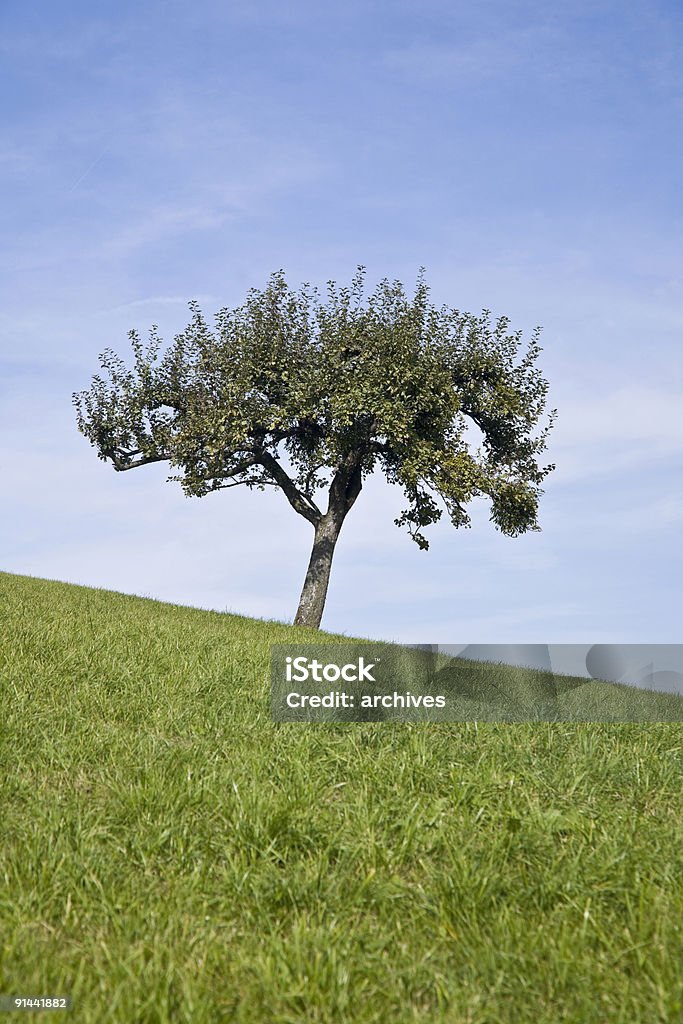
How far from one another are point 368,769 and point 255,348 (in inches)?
784

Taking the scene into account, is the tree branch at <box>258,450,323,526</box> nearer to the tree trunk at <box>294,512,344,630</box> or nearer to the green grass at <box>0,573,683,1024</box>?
the tree trunk at <box>294,512,344,630</box>

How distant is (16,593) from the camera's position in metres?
21.9

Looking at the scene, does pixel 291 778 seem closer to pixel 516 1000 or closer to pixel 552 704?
pixel 516 1000

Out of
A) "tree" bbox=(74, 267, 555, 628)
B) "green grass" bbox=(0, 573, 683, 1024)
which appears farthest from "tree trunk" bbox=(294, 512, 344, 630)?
"green grass" bbox=(0, 573, 683, 1024)

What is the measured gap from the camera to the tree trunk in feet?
86.3

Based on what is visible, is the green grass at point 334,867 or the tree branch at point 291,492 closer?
the green grass at point 334,867

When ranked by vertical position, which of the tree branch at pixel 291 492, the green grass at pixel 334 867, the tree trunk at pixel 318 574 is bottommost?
the green grass at pixel 334 867

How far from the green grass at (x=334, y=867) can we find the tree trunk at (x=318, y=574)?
15.9m

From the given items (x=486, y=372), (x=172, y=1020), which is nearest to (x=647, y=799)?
(x=172, y=1020)

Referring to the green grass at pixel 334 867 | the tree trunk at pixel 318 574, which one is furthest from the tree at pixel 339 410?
the green grass at pixel 334 867

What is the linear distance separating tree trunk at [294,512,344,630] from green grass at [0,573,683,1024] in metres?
15.9

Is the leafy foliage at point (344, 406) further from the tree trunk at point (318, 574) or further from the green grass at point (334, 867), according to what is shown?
the green grass at point (334, 867)

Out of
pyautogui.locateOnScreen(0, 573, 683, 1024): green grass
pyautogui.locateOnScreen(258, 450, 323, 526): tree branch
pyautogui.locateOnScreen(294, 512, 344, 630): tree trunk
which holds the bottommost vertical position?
pyautogui.locateOnScreen(0, 573, 683, 1024): green grass

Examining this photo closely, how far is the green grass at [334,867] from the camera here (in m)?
5.34
